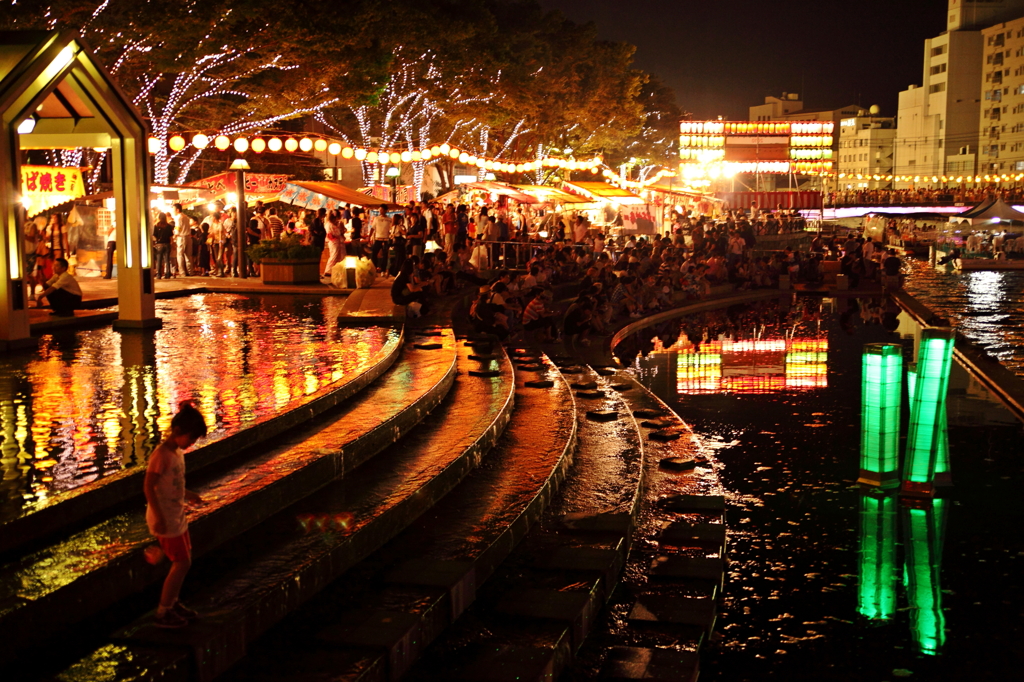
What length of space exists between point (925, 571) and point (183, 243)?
57.9ft

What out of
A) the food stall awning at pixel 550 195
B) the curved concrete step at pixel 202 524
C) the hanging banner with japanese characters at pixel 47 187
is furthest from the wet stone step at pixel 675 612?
the food stall awning at pixel 550 195

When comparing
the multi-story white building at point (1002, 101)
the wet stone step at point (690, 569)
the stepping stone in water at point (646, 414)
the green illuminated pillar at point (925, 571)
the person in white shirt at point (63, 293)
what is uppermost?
the multi-story white building at point (1002, 101)

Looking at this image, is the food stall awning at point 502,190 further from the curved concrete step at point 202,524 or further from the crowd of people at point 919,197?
the crowd of people at point 919,197

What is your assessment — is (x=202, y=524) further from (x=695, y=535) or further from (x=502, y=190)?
(x=502, y=190)

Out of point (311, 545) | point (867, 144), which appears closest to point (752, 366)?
point (311, 545)

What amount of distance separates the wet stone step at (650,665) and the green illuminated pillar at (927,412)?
3942 millimetres

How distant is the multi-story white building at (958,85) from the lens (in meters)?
101

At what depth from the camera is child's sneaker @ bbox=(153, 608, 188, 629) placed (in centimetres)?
421

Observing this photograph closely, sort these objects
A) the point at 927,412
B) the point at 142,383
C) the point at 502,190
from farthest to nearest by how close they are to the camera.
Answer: the point at 502,190, the point at 142,383, the point at 927,412

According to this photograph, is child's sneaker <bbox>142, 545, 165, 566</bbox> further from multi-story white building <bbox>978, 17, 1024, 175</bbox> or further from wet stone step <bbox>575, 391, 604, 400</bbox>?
multi-story white building <bbox>978, 17, 1024, 175</bbox>

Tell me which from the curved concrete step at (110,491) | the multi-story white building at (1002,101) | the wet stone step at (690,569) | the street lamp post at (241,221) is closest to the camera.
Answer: the curved concrete step at (110,491)

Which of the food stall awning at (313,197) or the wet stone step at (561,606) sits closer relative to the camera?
the wet stone step at (561,606)

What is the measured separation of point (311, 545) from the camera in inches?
207

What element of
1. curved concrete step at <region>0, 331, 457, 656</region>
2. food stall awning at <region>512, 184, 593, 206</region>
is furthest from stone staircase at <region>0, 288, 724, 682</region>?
food stall awning at <region>512, 184, 593, 206</region>
